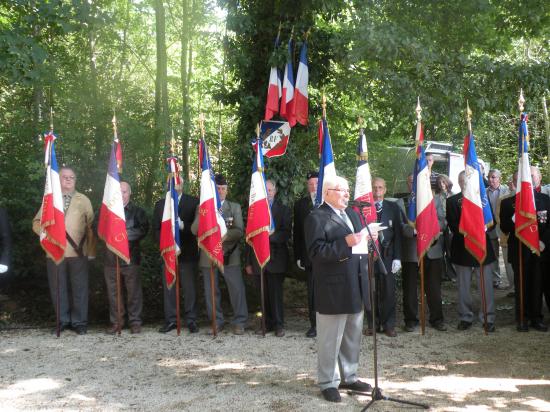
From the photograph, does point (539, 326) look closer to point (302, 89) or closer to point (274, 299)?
point (274, 299)

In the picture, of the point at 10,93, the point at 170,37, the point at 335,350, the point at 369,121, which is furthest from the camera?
the point at 170,37

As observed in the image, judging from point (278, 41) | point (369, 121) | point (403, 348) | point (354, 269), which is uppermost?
point (278, 41)

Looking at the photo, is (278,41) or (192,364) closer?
(192,364)

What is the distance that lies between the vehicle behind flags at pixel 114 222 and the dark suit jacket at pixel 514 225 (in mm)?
4652

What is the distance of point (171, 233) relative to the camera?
7.11m

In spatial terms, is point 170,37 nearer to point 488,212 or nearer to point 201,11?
point 201,11

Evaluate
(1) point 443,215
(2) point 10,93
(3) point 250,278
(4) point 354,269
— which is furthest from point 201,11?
(4) point 354,269

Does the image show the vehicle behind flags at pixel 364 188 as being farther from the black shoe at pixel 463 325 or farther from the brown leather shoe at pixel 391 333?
the black shoe at pixel 463 325

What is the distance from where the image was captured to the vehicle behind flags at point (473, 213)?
6.77m

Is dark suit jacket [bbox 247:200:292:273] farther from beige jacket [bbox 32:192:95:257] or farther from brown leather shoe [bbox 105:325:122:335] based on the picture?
beige jacket [bbox 32:192:95:257]

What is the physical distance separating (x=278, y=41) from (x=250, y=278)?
3.47m

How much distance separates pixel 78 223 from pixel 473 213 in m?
4.79

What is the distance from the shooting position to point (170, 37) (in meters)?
14.8

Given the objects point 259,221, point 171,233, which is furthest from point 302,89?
point 171,233
